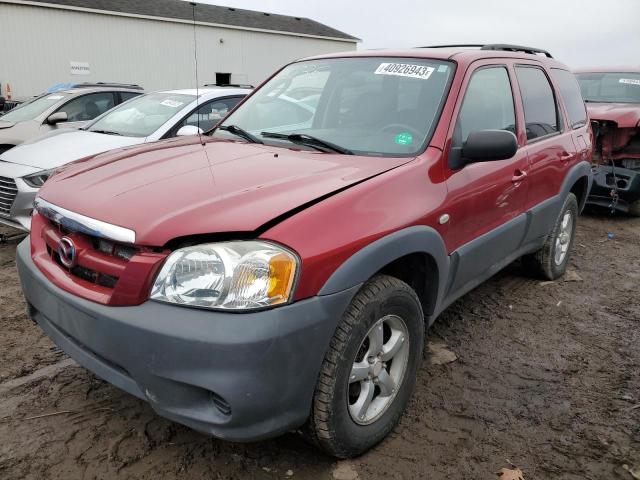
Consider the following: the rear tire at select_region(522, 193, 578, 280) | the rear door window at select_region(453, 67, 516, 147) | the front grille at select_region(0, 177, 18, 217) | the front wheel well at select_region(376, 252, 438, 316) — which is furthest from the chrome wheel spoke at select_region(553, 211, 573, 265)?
the front grille at select_region(0, 177, 18, 217)

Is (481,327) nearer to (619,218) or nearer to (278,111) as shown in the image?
(278,111)

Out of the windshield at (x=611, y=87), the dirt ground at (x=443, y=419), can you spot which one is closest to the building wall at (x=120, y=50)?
the windshield at (x=611, y=87)

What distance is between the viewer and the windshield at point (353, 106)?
2.79 m

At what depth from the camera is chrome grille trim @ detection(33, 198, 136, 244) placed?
1.93 metres

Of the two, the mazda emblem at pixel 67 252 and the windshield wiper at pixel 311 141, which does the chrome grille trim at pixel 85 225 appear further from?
the windshield wiper at pixel 311 141

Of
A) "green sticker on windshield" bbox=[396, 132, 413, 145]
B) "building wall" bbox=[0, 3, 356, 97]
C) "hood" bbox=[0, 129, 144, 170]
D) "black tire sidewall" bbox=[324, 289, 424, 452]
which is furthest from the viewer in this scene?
"building wall" bbox=[0, 3, 356, 97]

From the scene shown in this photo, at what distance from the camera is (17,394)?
2.74 metres

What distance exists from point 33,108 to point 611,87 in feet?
28.0

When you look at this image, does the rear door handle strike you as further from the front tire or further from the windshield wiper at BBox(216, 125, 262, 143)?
the windshield wiper at BBox(216, 125, 262, 143)

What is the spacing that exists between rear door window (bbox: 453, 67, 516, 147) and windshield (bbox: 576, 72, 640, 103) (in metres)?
5.38

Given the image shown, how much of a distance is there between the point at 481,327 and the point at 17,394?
2893 millimetres

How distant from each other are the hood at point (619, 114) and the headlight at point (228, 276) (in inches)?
246

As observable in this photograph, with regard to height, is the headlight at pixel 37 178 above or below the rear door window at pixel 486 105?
below

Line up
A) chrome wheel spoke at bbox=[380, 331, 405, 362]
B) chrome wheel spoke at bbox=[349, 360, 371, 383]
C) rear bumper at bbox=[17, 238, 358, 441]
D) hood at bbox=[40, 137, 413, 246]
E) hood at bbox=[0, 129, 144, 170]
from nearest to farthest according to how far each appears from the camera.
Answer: rear bumper at bbox=[17, 238, 358, 441], hood at bbox=[40, 137, 413, 246], chrome wheel spoke at bbox=[349, 360, 371, 383], chrome wheel spoke at bbox=[380, 331, 405, 362], hood at bbox=[0, 129, 144, 170]
